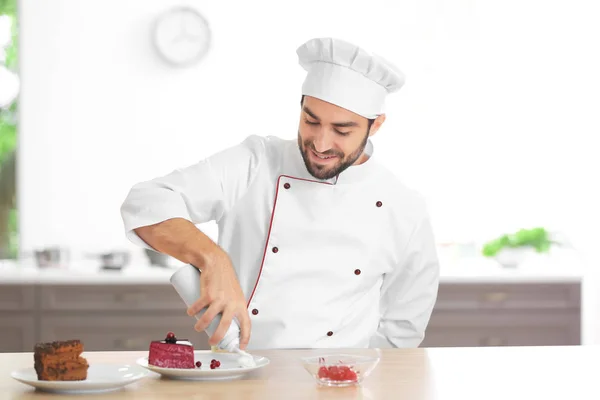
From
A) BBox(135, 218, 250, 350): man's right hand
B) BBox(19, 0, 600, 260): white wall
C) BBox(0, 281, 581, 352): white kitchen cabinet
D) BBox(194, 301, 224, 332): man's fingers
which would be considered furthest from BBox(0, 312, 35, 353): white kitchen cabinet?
BBox(194, 301, 224, 332): man's fingers

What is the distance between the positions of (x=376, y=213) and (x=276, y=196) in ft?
0.91

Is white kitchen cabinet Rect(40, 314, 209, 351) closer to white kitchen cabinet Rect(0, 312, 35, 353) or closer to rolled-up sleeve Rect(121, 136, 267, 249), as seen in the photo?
white kitchen cabinet Rect(0, 312, 35, 353)

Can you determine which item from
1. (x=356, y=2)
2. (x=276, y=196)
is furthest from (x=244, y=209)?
(x=356, y=2)

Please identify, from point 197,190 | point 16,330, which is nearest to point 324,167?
point 197,190

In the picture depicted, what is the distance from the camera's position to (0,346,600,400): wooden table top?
59.7 inches

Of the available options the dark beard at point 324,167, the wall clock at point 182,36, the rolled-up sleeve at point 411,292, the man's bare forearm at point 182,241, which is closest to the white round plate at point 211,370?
the man's bare forearm at point 182,241

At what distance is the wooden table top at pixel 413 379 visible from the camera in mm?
1517

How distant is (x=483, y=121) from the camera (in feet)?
15.7

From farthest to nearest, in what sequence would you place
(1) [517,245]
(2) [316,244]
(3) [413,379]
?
(1) [517,245] → (2) [316,244] → (3) [413,379]

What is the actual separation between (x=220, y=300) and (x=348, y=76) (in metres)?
0.77

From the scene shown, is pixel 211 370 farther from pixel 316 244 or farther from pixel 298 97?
pixel 298 97

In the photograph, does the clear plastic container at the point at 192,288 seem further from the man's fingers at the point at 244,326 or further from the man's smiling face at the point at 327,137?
the man's smiling face at the point at 327,137

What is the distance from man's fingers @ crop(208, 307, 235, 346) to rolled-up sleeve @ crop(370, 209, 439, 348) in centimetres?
78

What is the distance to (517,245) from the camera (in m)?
4.45
